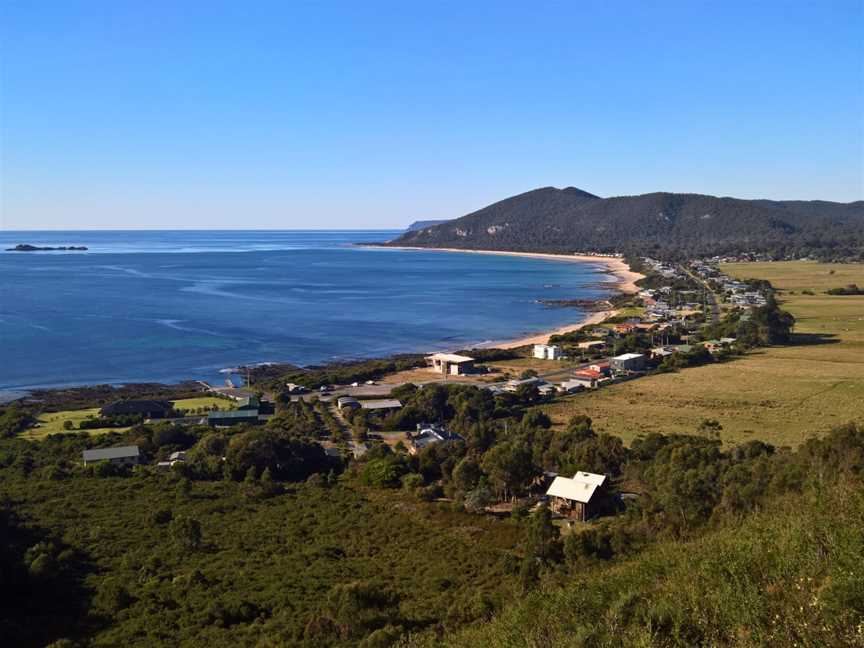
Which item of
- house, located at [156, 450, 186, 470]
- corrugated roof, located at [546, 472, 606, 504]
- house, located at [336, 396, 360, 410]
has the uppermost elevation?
corrugated roof, located at [546, 472, 606, 504]

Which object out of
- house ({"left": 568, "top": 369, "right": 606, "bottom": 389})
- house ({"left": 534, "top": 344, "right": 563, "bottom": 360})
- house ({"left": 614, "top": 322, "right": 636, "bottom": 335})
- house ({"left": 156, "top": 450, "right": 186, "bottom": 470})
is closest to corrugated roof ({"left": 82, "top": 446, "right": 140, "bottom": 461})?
house ({"left": 156, "top": 450, "right": 186, "bottom": 470})

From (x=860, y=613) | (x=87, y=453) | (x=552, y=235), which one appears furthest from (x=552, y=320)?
(x=552, y=235)

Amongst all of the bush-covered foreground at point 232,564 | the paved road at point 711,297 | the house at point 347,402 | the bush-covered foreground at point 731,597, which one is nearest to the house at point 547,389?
the house at point 347,402

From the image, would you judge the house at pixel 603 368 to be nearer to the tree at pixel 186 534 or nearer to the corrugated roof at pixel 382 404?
the corrugated roof at pixel 382 404

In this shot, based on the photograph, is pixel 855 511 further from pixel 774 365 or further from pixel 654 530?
pixel 774 365

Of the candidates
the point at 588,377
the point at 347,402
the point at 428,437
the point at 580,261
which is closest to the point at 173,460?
the point at 428,437

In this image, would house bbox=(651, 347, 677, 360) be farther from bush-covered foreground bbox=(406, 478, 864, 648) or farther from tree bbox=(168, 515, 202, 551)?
bush-covered foreground bbox=(406, 478, 864, 648)
